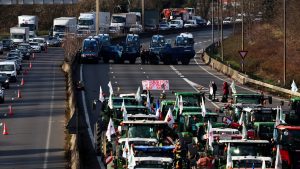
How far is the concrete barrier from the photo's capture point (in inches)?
2539

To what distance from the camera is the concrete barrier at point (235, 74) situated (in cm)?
6450

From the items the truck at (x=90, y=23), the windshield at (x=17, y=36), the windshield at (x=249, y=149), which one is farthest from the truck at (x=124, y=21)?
the windshield at (x=249, y=149)

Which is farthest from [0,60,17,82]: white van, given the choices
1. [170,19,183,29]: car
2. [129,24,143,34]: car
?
[170,19,183,29]: car

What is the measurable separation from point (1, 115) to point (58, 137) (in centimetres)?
1093

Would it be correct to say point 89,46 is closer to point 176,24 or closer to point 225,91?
point 225,91

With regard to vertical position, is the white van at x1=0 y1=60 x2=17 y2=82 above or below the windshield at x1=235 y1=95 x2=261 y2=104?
below

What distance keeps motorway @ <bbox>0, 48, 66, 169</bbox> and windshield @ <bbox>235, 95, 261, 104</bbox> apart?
7.54 metres

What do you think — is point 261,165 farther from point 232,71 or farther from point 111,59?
point 111,59

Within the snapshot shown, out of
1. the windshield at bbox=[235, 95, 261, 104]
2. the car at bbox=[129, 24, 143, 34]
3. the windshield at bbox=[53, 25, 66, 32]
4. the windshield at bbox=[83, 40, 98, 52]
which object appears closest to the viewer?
the windshield at bbox=[235, 95, 261, 104]

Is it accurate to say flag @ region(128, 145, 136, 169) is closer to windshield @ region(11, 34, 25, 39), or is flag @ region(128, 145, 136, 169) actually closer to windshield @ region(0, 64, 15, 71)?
windshield @ region(0, 64, 15, 71)

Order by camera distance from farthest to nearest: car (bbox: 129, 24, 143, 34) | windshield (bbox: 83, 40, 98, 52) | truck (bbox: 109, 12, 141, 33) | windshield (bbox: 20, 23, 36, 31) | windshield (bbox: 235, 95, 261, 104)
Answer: truck (bbox: 109, 12, 141, 33), car (bbox: 129, 24, 143, 34), windshield (bbox: 20, 23, 36, 31), windshield (bbox: 83, 40, 98, 52), windshield (bbox: 235, 95, 261, 104)

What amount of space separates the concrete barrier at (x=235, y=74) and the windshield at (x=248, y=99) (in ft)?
38.5

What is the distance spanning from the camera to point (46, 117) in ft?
178

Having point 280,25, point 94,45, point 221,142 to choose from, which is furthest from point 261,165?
point 280,25
